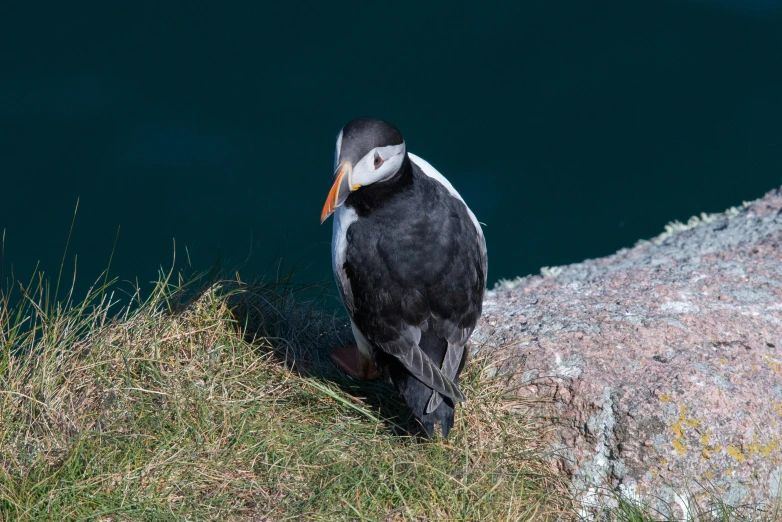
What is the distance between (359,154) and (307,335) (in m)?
1.08

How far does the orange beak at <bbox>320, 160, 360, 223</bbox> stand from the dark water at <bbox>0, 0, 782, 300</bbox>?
12.0 feet

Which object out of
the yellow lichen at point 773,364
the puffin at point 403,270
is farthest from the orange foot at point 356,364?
the yellow lichen at point 773,364

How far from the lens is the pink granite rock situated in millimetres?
3379

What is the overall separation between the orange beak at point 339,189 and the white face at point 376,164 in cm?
2

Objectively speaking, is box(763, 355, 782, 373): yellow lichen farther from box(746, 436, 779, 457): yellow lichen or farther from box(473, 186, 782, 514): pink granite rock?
box(746, 436, 779, 457): yellow lichen

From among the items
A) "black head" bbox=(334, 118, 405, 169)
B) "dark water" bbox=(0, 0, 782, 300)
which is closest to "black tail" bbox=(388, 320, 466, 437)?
"black head" bbox=(334, 118, 405, 169)

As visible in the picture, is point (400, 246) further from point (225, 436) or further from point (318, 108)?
point (318, 108)

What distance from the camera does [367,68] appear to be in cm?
804

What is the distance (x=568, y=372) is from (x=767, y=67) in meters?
5.46

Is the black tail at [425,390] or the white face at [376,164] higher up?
the white face at [376,164]

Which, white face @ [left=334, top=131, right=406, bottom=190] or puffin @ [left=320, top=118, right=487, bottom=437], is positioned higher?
white face @ [left=334, top=131, right=406, bottom=190]

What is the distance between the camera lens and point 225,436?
333 cm

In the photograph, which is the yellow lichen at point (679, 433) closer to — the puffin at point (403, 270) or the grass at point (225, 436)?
the grass at point (225, 436)

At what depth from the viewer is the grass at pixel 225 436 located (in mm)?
3057
